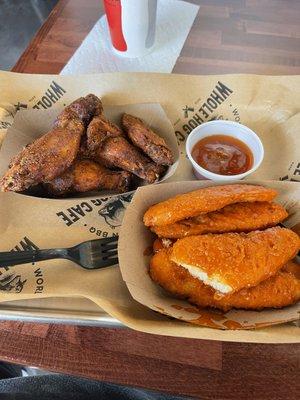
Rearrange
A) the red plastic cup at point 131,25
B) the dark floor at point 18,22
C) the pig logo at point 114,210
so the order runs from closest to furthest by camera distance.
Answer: the pig logo at point 114,210, the red plastic cup at point 131,25, the dark floor at point 18,22

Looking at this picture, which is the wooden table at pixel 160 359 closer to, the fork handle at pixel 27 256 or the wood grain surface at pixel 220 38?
the fork handle at pixel 27 256

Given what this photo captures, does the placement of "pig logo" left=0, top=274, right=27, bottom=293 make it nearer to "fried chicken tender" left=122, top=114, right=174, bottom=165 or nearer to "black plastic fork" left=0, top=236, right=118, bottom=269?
"black plastic fork" left=0, top=236, right=118, bottom=269

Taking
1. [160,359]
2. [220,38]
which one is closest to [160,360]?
[160,359]

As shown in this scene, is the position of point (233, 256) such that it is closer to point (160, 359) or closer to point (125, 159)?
point (160, 359)

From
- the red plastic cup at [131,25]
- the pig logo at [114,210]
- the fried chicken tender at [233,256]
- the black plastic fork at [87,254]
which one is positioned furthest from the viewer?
the red plastic cup at [131,25]

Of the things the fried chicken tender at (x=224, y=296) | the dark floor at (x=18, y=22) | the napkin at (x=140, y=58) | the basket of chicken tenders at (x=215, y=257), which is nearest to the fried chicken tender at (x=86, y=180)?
the basket of chicken tenders at (x=215, y=257)

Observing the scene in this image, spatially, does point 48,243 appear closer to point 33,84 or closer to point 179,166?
point 179,166

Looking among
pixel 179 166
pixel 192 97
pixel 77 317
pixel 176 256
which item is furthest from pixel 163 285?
pixel 192 97

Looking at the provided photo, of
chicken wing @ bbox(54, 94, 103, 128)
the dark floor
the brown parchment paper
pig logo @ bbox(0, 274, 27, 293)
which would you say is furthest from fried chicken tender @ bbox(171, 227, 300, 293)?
the dark floor
